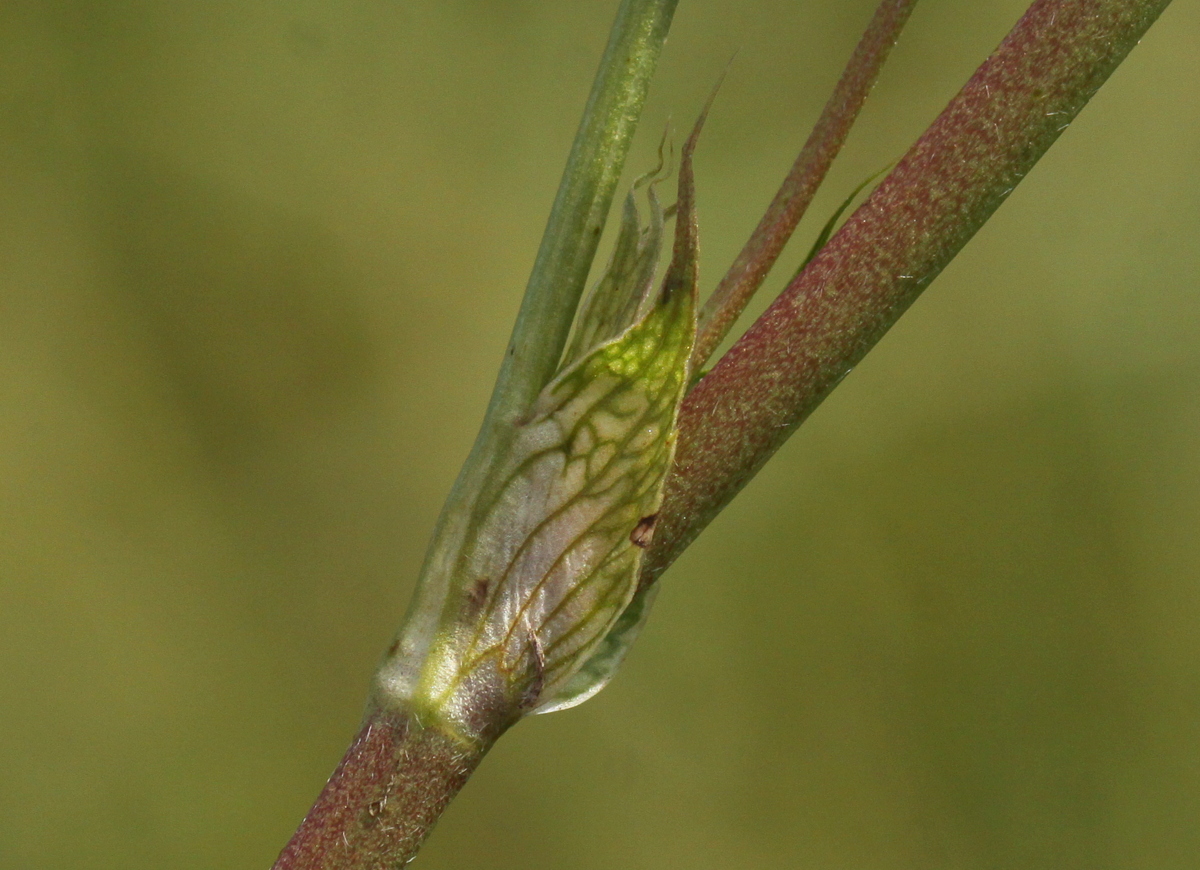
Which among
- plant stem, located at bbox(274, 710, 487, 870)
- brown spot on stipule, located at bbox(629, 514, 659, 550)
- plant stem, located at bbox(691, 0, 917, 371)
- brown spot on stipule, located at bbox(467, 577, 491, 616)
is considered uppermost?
plant stem, located at bbox(691, 0, 917, 371)

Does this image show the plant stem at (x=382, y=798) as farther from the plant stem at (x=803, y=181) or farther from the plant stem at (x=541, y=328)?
the plant stem at (x=803, y=181)

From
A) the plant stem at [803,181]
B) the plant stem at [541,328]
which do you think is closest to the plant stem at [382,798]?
the plant stem at [541,328]

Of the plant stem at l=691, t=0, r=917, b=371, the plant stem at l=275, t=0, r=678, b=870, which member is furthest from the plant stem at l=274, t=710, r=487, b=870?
the plant stem at l=691, t=0, r=917, b=371

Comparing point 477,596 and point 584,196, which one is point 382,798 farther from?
point 584,196

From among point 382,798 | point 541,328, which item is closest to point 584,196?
point 541,328

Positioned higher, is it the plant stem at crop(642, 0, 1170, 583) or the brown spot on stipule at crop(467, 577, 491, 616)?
the plant stem at crop(642, 0, 1170, 583)

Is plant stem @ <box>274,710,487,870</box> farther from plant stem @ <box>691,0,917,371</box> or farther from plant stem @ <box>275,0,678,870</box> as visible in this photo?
plant stem @ <box>691,0,917,371</box>
